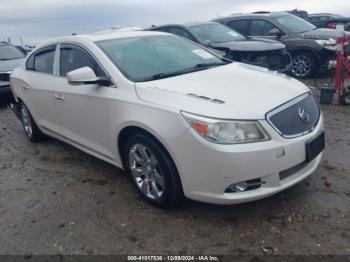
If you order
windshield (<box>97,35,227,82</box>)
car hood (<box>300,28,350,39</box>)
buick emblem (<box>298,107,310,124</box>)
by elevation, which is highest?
windshield (<box>97,35,227,82</box>)

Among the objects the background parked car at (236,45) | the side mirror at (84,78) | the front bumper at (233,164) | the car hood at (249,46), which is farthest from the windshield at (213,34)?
the front bumper at (233,164)

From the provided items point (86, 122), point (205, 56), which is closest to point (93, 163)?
point (86, 122)

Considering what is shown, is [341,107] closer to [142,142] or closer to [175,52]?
[175,52]

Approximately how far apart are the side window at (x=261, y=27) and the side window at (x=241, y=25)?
160 mm

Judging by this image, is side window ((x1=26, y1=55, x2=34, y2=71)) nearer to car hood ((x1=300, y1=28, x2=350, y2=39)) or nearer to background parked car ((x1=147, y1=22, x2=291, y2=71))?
background parked car ((x1=147, y1=22, x2=291, y2=71))

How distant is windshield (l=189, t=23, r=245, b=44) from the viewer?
836cm

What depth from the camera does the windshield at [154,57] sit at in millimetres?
3779

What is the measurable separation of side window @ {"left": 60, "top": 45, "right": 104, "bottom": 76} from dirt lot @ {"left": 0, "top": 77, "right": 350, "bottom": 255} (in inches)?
48.7

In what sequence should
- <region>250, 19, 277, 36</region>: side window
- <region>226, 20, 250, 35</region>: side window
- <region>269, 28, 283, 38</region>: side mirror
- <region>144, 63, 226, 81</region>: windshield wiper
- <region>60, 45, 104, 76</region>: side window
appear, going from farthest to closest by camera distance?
<region>226, 20, 250, 35</region>: side window
<region>250, 19, 277, 36</region>: side window
<region>269, 28, 283, 38</region>: side mirror
<region>60, 45, 104, 76</region>: side window
<region>144, 63, 226, 81</region>: windshield wiper

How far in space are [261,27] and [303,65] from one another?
156 cm

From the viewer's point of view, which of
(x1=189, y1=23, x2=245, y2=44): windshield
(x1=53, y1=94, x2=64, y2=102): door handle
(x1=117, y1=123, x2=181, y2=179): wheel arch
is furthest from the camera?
(x1=189, y1=23, x2=245, y2=44): windshield

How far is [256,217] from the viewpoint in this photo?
3.33 meters

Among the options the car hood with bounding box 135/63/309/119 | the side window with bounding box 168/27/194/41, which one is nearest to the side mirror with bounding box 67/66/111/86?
the car hood with bounding box 135/63/309/119

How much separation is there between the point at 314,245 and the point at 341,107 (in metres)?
4.33
